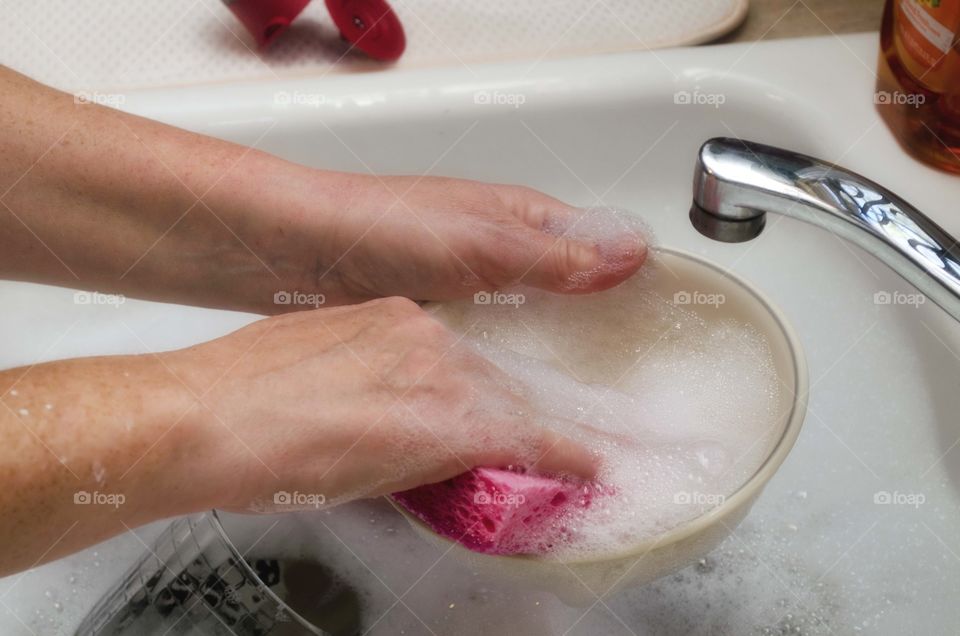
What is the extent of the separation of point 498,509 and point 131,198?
0.33 m

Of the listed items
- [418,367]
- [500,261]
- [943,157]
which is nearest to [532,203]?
[500,261]

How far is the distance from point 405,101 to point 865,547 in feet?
1.49

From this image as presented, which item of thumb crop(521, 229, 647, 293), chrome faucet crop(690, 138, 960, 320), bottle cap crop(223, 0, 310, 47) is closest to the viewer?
chrome faucet crop(690, 138, 960, 320)

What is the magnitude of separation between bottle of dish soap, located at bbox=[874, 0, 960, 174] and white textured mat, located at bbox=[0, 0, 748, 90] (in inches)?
5.8

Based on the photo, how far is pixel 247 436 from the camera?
17.8 inches

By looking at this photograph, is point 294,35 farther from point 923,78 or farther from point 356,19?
point 923,78

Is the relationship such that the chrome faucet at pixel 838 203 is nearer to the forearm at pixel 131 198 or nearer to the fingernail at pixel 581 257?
the fingernail at pixel 581 257

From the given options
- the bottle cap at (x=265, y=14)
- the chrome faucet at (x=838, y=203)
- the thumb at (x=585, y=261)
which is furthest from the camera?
the bottle cap at (x=265, y=14)

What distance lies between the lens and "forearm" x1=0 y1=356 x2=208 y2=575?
411 mm

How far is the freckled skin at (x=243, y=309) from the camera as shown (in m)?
0.43

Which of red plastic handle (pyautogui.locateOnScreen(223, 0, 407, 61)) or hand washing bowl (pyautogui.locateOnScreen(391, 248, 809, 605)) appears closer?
hand washing bowl (pyautogui.locateOnScreen(391, 248, 809, 605))

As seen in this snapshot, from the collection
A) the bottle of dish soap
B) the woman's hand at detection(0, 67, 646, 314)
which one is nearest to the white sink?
the bottle of dish soap

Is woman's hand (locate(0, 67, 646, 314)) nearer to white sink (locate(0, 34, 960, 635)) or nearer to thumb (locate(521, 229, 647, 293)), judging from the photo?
thumb (locate(521, 229, 647, 293))

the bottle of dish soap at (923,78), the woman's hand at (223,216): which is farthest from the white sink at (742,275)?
the woman's hand at (223,216)
